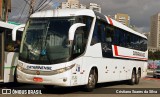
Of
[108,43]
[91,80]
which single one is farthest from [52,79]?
[108,43]

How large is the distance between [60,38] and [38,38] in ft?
2.85

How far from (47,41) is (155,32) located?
130 m

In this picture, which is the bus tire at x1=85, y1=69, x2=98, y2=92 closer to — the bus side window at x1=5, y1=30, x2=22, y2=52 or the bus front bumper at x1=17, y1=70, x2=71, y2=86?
the bus front bumper at x1=17, y1=70, x2=71, y2=86

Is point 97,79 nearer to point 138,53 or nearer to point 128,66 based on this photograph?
point 128,66

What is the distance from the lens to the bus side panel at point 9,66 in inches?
571

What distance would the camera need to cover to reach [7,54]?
47.8 ft

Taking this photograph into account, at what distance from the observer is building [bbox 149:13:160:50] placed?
128288 mm

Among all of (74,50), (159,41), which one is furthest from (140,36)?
(159,41)

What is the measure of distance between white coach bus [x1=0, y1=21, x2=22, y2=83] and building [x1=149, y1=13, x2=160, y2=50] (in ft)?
360

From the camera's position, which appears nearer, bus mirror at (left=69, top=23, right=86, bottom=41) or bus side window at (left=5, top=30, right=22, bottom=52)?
bus mirror at (left=69, top=23, right=86, bottom=41)

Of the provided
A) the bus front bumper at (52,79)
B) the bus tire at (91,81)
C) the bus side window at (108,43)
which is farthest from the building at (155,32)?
the bus front bumper at (52,79)

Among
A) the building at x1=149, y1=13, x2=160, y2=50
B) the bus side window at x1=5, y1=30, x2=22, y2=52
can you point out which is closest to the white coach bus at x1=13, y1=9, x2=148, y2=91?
the bus side window at x1=5, y1=30, x2=22, y2=52

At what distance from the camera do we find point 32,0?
79.5 ft

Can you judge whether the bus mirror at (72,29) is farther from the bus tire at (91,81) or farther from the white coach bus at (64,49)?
the bus tire at (91,81)
